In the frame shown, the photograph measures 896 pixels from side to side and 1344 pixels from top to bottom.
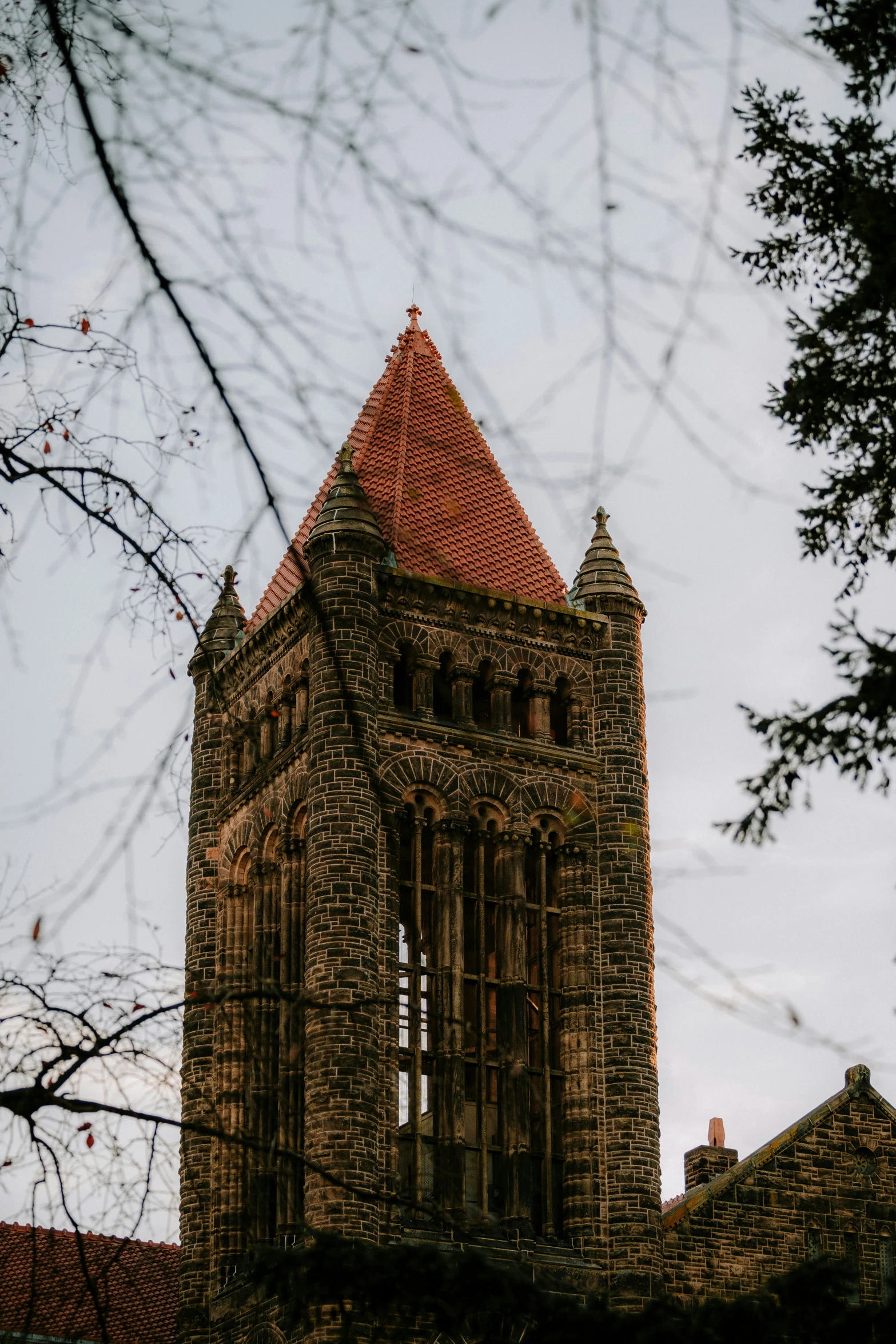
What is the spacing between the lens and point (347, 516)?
112ft

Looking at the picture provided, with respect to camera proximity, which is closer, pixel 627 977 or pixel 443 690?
pixel 627 977

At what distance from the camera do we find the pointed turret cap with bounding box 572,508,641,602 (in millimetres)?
36094

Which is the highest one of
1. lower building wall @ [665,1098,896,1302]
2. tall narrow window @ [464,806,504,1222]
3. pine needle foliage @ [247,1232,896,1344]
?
tall narrow window @ [464,806,504,1222]

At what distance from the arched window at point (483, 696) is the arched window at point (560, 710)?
1057 millimetres

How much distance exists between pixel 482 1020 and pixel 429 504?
8.47 m

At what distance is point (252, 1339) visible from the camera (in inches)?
1182

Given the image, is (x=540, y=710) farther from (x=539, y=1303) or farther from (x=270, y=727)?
(x=539, y=1303)

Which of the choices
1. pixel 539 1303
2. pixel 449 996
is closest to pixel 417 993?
pixel 449 996

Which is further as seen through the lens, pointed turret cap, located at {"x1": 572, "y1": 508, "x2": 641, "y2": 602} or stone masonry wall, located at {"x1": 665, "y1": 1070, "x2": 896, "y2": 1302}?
pointed turret cap, located at {"x1": 572, "y1": 508, "x2": 641, "y2": 602}

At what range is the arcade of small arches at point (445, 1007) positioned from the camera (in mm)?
30984

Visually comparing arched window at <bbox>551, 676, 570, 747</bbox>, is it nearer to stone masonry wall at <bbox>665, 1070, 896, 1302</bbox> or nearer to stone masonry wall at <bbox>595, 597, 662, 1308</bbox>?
stone masonry wall at <bbox>595, 597, 662, 1308</bbox>

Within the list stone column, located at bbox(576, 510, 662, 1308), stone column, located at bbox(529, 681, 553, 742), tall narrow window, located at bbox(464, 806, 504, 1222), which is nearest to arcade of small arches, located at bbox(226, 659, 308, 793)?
tall narrow window, located at bbox(464, 806, 504, 1222)

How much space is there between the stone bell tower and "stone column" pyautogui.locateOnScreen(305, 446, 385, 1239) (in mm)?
50

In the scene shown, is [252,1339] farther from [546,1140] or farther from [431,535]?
[431,535]
